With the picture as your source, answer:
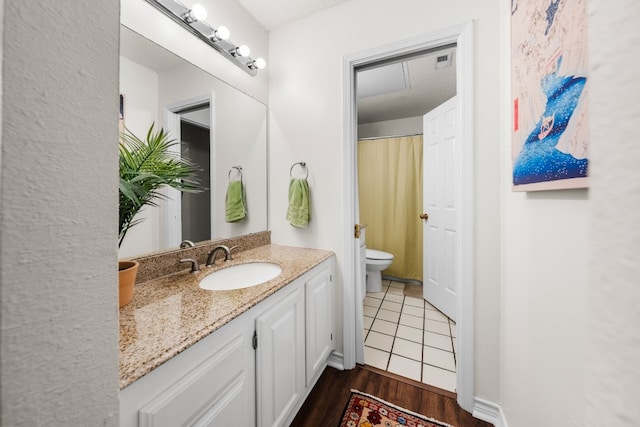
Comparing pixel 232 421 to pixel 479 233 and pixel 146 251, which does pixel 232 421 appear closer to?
pixel 146 251

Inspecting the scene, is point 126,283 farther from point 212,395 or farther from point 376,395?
point 376,395

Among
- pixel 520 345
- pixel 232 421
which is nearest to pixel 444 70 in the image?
pixel 520 345

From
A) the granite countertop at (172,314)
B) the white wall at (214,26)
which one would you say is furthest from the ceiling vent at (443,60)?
the granite countertop at (172,314)

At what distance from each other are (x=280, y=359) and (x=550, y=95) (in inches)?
47.8

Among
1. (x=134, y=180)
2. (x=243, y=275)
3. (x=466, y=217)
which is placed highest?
(x=134, y=180)

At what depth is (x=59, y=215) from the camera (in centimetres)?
27

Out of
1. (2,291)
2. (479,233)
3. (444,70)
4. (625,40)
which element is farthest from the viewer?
(444,70)

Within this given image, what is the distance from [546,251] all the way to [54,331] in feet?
3.34

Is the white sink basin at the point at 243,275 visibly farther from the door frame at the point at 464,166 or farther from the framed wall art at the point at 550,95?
the framed wall art at the point at 550,95

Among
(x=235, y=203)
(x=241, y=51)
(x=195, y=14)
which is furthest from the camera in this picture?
(x=235, y=203)

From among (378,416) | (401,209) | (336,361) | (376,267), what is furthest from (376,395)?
(401,209)

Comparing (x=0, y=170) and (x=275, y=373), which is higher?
(x=0, y=170)

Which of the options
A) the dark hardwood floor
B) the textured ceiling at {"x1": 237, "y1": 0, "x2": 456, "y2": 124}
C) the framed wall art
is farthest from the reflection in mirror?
the framed wall art

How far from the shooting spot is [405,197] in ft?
9.99
